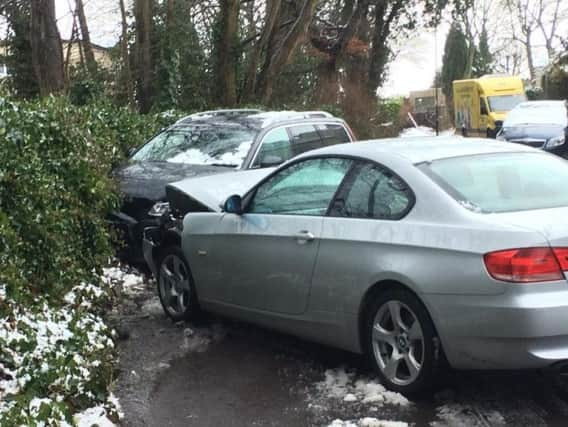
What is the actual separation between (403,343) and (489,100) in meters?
34.0

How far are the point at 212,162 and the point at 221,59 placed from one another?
1000 cm

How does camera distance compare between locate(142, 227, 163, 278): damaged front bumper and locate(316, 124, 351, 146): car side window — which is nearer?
locate(142, 227, 163, 278): damaged front bumper

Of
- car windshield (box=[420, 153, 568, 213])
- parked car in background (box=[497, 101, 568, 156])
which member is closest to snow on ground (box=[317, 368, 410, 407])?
car windshield (box=[420, 153, 568, 213])

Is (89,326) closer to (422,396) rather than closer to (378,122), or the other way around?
(422,396)

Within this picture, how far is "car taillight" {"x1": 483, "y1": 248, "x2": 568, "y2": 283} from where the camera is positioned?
15.1 feet

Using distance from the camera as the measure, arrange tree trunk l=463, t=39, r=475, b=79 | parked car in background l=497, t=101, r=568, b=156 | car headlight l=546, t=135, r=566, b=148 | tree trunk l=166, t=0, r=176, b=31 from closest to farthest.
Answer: tree trunk l=166, t=0, r=176, b=31 < car headlight l=546, t=135, r=566, b=148 < parked car in background l=497, t=101, r=568, b=156 < tree trunk l=463, t=39, r=475, b=79

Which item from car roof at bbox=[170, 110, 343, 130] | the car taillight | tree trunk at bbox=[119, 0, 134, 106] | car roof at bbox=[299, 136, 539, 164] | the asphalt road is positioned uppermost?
tree trunk at bbox=[119, 0, 134, 106]

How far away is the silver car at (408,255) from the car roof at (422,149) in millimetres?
15

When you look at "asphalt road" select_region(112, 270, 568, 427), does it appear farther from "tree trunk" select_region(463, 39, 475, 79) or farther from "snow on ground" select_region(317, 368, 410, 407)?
"tree trunk" select_region(463, 39, 475, 79)

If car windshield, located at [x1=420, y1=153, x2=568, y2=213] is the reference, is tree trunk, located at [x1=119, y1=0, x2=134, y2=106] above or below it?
above

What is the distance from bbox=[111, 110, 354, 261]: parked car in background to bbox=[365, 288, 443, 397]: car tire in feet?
12.9

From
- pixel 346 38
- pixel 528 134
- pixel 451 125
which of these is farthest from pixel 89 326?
pixel 451 125

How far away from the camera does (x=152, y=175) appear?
9.56 meters

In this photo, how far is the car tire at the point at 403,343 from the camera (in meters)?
5.02
